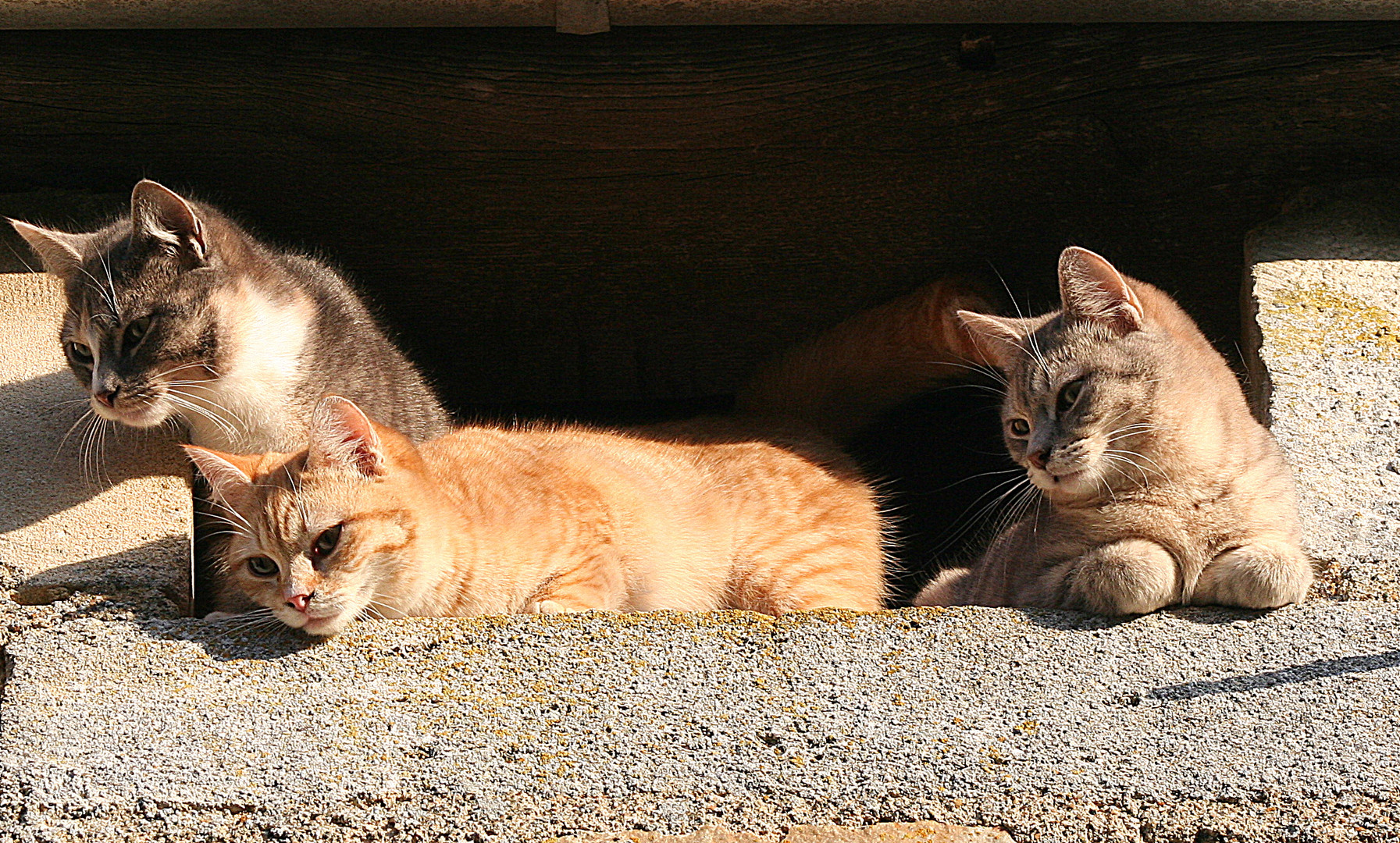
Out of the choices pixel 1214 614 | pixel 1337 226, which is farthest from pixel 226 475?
pixel 1337 226

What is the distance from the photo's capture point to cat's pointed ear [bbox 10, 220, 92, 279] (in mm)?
3943

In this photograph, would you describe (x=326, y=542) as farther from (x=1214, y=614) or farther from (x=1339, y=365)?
(x=1339, y=365)

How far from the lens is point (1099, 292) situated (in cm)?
372

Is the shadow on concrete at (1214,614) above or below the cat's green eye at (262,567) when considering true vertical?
above

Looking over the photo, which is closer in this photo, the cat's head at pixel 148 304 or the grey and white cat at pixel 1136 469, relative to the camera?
the grey and white cat at pixel 1136 469

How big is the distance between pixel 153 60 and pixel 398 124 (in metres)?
0.72

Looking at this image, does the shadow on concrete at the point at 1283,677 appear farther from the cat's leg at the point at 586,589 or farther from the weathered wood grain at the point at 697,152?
the weathered wood grain at the point at 697,152

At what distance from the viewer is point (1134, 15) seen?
365 centimetres

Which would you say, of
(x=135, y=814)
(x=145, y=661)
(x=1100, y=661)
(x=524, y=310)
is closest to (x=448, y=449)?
(x=524, y=310)

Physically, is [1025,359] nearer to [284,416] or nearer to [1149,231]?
[1149,231]

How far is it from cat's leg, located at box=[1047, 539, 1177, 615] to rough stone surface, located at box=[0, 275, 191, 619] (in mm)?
2276

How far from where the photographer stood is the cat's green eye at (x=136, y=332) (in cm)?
389

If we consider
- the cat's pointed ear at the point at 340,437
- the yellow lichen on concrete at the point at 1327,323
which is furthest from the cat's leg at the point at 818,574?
the yellow lichen on concrete at the point at 1327,323

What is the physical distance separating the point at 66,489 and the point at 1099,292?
2.96m
